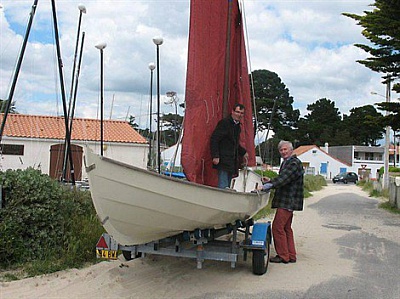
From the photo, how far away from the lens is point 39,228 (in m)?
6.62

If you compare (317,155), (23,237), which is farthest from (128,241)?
(317,155)

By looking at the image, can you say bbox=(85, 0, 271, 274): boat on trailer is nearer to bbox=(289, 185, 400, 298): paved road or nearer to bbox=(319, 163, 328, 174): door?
bbox=(289, 185, 400, 298): paved road

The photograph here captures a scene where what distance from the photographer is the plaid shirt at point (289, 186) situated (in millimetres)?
7173

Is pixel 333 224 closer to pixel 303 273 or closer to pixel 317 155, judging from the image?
pixel 303 273

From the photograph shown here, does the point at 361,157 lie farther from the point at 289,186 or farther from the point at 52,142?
the point at 289,186

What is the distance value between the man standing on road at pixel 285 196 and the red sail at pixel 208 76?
102cm

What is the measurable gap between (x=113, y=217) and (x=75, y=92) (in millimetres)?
8159

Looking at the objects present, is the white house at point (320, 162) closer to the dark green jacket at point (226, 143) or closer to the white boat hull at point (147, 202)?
the dark green jacket at point (226, 143)

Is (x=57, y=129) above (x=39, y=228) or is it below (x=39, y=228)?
above

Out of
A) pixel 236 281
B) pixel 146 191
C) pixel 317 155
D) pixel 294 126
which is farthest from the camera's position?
pixel 294 126

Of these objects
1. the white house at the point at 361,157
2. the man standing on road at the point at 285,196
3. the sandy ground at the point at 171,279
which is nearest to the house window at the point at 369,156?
the white house at the point at 361,157

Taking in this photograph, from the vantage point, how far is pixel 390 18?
48.7 feet

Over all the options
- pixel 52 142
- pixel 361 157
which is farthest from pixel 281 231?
pixel 361 157

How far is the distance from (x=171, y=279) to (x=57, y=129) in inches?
895
